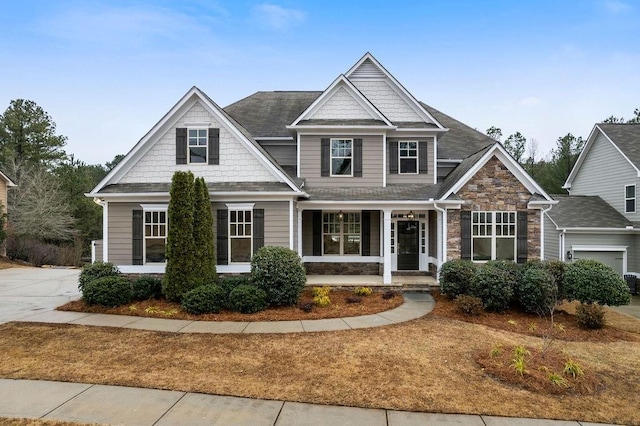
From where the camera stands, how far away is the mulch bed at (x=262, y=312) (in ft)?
29.2

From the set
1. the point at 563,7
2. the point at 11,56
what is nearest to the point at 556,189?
the point at 563,7

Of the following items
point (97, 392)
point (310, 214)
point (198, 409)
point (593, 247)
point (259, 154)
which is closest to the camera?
point (198, 409)

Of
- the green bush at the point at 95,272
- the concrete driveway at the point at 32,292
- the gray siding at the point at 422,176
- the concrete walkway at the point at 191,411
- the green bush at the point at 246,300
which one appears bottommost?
the concrete driveway at the point at 32,292

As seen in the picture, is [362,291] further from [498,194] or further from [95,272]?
[95,272]

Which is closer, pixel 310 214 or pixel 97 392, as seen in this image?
pixel 97 392

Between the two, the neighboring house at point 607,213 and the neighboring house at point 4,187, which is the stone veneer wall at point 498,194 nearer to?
the neighboring house at point 607,213

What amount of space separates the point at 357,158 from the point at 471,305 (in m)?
6.78

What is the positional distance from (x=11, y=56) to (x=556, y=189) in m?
36.5

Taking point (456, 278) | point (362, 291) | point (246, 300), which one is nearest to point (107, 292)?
point (246, 300)

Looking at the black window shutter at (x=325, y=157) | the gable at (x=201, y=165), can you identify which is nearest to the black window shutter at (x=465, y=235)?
the black window shutter at (x=325, y=157)

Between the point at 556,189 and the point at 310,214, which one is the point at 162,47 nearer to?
the point at 310,214

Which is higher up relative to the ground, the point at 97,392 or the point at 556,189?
the point at 556,189

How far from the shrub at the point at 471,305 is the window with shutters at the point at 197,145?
912 centimetres

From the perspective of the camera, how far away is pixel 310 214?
13.9 meters
